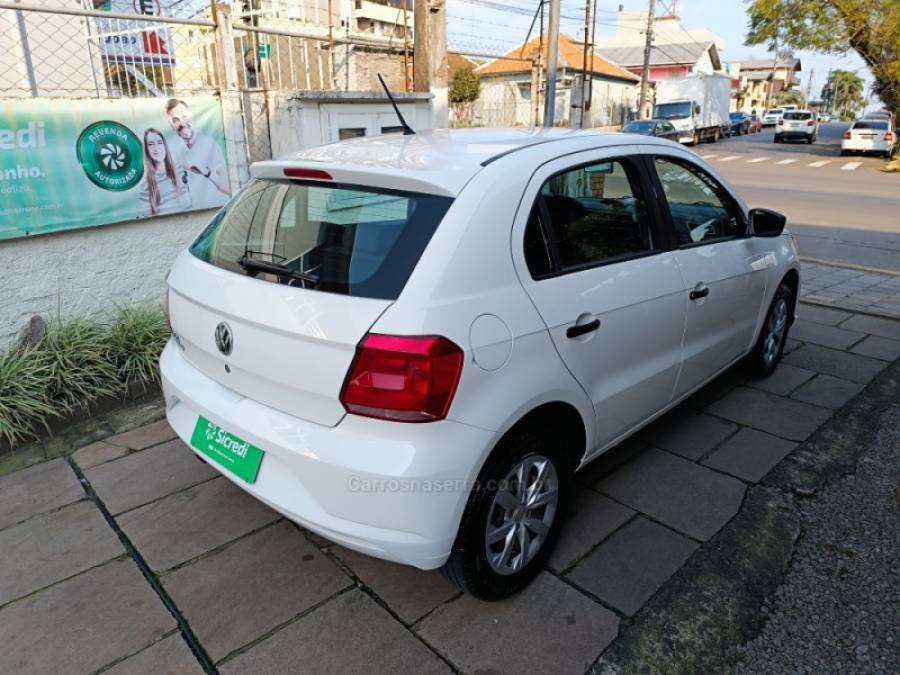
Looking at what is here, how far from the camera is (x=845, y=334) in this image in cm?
551

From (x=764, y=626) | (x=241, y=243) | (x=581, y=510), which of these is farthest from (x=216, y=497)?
(x=764, y=626)

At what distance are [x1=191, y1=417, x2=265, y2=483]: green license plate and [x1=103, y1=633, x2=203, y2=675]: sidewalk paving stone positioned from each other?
61 cm

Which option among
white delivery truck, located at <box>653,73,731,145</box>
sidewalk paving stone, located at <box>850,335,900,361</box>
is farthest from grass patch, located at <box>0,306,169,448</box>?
white delivery truck, located at <box>653,73,731,145</box>

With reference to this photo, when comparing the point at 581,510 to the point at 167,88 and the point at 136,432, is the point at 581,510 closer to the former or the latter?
the point at 136,432

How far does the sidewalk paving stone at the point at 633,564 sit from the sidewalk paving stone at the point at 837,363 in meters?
2.57

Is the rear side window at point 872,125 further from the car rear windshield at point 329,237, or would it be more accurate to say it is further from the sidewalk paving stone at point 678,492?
the car rear windshield at point 329,237

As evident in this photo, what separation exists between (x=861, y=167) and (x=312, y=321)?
25837mm

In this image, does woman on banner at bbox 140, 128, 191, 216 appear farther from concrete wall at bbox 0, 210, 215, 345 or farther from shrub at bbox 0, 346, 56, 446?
shrub at bbox 0, 346, 56, 446

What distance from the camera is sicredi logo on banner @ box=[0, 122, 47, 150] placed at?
415 centimetres

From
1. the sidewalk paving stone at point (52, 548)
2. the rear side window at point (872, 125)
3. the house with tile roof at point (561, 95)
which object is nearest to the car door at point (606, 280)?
the sidewalk paving stone at point (52, 548)

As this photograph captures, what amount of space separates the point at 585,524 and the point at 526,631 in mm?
739

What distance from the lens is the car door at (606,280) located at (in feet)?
8.14

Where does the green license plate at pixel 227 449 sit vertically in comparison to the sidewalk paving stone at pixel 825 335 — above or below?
above

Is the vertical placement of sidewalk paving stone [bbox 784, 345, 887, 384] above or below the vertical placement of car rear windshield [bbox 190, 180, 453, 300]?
below
